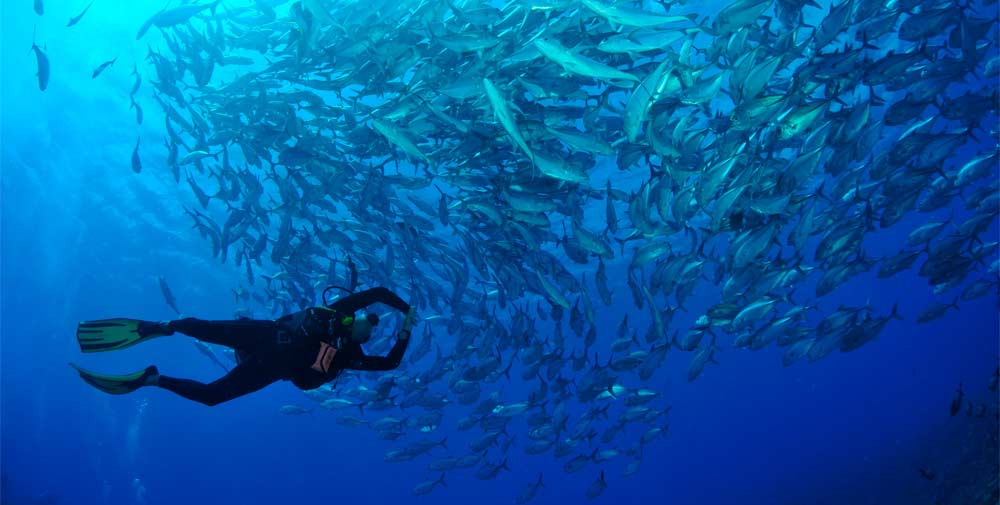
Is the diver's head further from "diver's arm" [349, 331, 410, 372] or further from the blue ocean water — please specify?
the blue ocean water

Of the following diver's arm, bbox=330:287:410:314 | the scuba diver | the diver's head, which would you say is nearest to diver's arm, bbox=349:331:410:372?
the scuba diver

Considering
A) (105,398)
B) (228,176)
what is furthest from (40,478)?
(228,176)

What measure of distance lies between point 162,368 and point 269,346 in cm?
4024

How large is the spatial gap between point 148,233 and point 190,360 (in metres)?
16.8

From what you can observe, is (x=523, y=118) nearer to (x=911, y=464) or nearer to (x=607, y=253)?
(x=607, y=253)

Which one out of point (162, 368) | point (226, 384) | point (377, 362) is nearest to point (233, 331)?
point (226, 384)

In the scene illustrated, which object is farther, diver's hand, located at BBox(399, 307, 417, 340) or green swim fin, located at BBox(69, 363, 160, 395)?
diver's hand, located at BBox(399, 307, 417, 340)

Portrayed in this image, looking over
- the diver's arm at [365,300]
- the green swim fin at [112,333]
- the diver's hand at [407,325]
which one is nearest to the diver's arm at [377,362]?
the diver's hand at [407,325]

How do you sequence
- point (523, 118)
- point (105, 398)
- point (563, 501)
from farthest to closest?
1. point (563, 501)
2. point (105, 398)
3. point (523, 118)

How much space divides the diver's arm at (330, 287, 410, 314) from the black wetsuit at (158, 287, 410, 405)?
1cm

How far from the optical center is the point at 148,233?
24.8 meters

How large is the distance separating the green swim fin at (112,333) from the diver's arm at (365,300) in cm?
215

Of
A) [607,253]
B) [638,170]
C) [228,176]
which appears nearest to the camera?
[607,253]

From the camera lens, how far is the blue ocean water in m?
17.2
